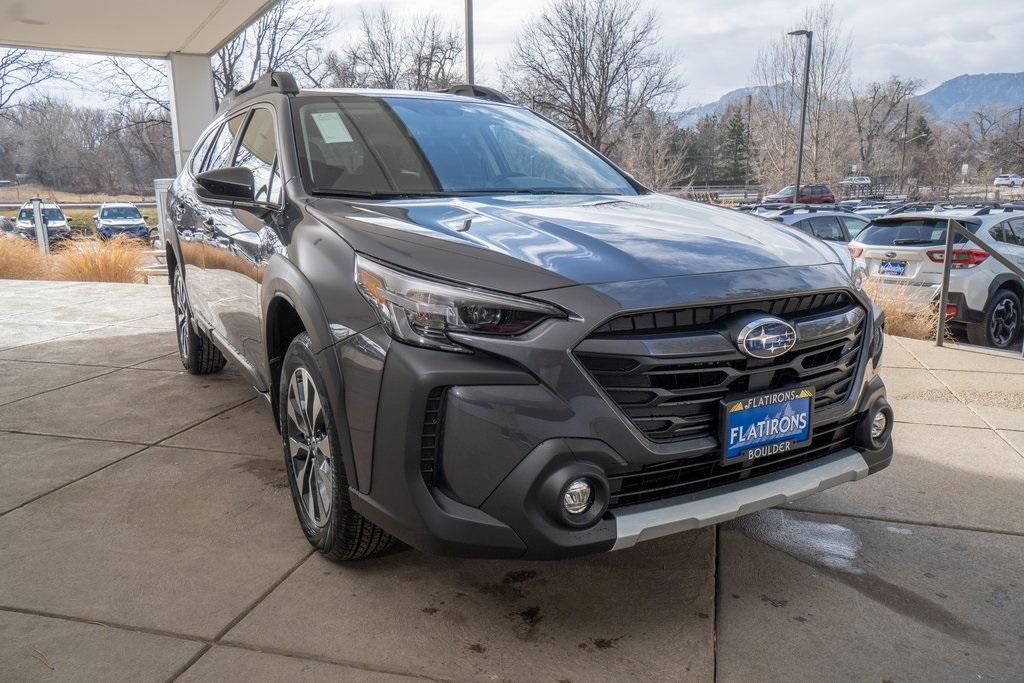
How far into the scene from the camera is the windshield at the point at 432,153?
3295 millimetres

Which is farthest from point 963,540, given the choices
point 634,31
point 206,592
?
point 634,31

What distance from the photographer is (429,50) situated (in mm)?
38906

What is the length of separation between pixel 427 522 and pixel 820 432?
4.46 feet

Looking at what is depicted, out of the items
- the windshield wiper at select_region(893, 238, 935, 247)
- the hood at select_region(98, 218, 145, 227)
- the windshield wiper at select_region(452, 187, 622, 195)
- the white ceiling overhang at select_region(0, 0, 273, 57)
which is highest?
the white ceiling overhang at select_region(0, 0, 273, 57)

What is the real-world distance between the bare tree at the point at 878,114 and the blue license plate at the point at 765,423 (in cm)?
7116

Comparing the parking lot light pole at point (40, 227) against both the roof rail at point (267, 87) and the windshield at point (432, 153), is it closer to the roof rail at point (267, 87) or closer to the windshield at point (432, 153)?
the roof rail at point (267, 87)

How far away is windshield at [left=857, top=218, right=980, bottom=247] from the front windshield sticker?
8.45 m

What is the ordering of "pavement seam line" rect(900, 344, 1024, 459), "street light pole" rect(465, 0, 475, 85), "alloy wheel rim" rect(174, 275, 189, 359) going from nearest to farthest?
"pavement seam line" rect(900, 344, 1024, 459), "alloy wheel rim" rect(174, 275, 189, 359), "street light pole" rect(465, 0, 475, 85)

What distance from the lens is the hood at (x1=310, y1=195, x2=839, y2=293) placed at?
7.74 ft

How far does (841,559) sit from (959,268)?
24.4ft

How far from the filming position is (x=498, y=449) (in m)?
2.21

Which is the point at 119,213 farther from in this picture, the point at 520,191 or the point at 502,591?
the point at 502,591

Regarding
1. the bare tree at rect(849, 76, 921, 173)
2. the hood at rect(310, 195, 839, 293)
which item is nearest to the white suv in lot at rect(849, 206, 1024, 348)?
the hood at rect(310, 195, 839, 293)

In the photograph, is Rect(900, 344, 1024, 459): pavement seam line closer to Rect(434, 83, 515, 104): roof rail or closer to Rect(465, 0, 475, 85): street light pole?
Rect(434, 83, 515, 104): roof rail
